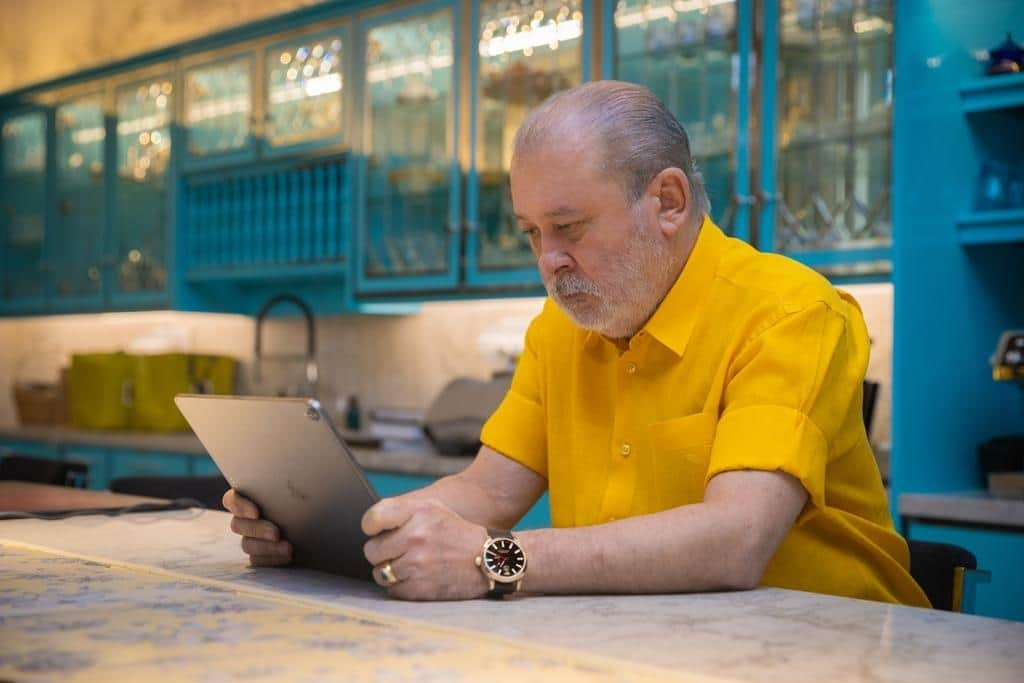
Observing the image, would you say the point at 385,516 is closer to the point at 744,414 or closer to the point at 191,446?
the point at 744,414

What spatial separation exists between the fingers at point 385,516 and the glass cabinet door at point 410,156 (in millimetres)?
2868

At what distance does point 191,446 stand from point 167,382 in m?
0.75

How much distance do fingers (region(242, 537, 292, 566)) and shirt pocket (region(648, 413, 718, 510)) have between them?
0.48 meters

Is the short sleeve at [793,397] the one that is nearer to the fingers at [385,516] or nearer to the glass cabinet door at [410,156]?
the fingers at [385,516]

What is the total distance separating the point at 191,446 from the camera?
15.4ft

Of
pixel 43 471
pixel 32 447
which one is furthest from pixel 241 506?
pixel 32 447

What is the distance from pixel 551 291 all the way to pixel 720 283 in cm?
22

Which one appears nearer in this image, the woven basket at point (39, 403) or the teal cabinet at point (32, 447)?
the teal cabinet at point (32, 447)

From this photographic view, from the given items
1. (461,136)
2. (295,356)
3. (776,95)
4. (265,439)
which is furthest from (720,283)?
(295,356)

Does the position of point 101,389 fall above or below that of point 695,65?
below

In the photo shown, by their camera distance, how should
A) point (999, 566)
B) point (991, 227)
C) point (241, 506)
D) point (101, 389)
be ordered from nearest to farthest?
point (241, 506)
point (999, 566)
point (991, 227)
point (101, 389)

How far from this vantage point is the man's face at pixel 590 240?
160 cm

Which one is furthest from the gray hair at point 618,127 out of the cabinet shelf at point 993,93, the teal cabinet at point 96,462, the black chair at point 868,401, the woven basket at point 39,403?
the woven basket at point 39,403

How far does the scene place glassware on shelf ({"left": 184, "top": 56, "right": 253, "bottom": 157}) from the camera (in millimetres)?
5027
